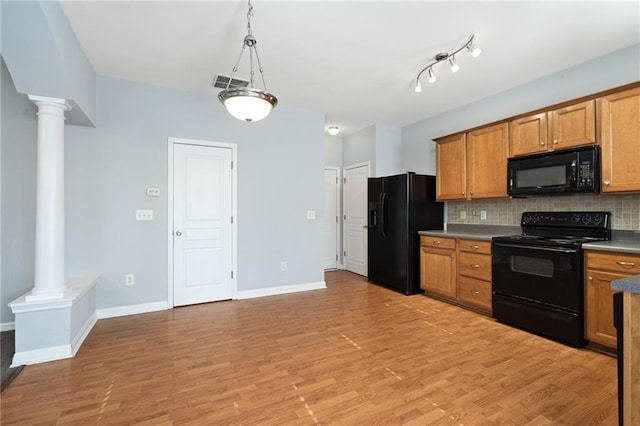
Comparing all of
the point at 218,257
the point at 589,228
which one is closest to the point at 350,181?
the point at 218,257

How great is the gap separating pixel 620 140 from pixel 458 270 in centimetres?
199

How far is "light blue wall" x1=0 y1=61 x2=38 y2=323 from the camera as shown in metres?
3.18

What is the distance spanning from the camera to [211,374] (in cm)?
223

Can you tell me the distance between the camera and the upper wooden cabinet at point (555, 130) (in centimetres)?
282

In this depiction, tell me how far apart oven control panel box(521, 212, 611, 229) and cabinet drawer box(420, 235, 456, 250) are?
2.68 ft

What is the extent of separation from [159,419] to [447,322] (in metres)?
2.76

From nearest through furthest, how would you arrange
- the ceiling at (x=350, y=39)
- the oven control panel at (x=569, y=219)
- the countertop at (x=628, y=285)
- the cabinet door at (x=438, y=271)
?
the countertop at (x=628, y=285)
the ceiling at (x=350, y=39)
the oven control panel at (x=569, y=219)
the cabinet door at (x=438, y=271)

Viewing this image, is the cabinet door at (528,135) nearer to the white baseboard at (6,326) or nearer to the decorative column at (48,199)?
the decorative column at (48,199)

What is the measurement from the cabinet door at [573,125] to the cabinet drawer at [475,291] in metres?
1.64

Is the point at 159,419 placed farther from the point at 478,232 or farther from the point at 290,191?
the point at 478,232

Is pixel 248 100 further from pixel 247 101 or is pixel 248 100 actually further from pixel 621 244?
pixel 621 244

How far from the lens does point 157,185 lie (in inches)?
145

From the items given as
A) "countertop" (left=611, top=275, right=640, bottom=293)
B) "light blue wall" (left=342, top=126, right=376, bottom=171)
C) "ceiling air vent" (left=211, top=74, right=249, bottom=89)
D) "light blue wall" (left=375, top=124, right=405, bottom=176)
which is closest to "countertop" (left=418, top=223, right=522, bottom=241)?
"light blue wall" (left=375, top=124, right=405, bottom=176)

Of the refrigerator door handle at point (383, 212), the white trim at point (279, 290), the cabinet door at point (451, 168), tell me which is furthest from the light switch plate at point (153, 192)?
the cabinet door at point (451, 168)
